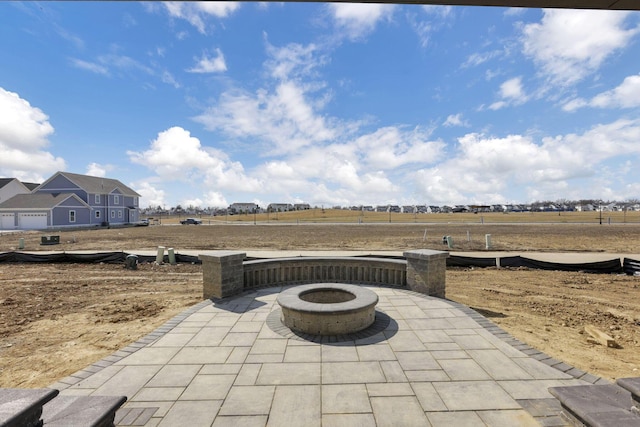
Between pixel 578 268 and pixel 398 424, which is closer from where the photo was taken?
pixel 398 424

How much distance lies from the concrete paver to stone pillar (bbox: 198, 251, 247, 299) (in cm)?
154

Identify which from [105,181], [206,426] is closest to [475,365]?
[206,426]

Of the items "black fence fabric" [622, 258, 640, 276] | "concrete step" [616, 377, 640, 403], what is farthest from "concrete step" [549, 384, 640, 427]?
"black fence fabric" [622, 258, 640, 276]

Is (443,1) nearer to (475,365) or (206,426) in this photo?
(475,365)

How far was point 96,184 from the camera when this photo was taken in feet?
169

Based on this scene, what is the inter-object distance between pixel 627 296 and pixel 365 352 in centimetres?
1065

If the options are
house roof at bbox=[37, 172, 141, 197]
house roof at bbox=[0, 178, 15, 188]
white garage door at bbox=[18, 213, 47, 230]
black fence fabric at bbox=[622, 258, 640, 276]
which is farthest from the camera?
house roof at bbox=[0, 178, 15, 188]

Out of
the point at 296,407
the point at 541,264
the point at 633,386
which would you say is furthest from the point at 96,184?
the point at 633,386

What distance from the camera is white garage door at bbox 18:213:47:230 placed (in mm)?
41312

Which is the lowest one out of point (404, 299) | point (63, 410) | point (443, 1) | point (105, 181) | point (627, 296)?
point (627, 296)

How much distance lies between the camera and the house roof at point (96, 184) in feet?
156

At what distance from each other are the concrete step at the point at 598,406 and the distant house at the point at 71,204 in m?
56.7

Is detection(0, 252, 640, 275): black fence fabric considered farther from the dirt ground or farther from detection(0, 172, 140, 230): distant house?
detection(0, 172, 140, 230): distant house

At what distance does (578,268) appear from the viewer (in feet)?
43.0
